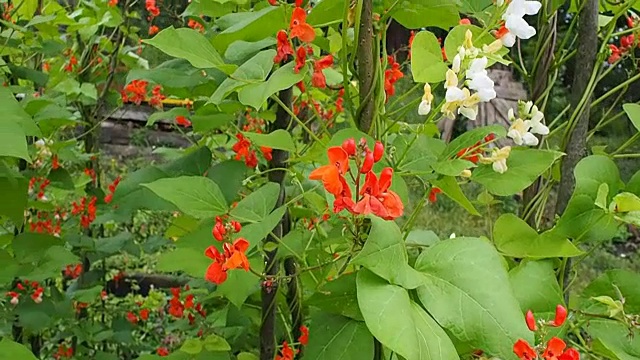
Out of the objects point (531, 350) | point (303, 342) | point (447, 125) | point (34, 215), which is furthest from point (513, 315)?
point (447, 125)

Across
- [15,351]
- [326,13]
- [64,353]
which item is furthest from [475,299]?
[64,353]

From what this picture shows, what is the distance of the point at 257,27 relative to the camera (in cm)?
83

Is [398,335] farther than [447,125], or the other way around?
[447,125]

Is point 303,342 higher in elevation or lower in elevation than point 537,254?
lower

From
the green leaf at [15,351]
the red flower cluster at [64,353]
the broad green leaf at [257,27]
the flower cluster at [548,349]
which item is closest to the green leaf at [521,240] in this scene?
the flower cluster at [548,349]

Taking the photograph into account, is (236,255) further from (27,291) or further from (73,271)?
(73,271)

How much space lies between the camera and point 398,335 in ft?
1.70

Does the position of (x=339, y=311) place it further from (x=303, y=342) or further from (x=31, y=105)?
(x=31, y=105)

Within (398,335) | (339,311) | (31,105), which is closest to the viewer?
(398,335)

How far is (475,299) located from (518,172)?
0.63 feet

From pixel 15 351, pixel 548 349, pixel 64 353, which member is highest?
pixel 548 349

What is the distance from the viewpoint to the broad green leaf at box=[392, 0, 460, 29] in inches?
30.8

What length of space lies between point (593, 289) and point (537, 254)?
0.34ft

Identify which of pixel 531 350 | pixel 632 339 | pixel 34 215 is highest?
pixel 531 350
